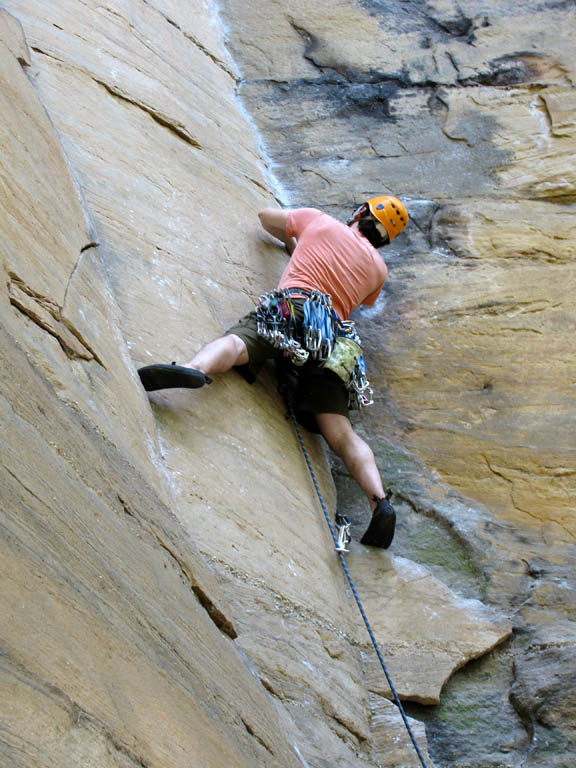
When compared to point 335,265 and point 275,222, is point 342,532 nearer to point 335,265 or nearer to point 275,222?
point 335,265

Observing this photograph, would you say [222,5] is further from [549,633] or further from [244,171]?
[549,633]

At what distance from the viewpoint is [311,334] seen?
3867 millimetres

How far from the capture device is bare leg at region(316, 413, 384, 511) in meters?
3.84

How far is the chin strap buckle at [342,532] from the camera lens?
3656mm

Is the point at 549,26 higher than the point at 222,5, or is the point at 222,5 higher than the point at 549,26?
the point at 222,5

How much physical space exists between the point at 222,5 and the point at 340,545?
4.47 metres

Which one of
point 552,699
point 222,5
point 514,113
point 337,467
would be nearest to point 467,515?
point 337,467

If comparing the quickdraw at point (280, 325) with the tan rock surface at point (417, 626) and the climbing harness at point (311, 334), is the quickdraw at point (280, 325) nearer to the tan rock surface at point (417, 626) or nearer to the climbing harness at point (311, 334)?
the climbing harness at point (311, 334)

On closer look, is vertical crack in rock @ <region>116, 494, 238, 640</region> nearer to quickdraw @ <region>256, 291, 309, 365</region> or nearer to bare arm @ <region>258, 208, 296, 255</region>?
quickdraw @ <region>256, 291, 309, 365</region>

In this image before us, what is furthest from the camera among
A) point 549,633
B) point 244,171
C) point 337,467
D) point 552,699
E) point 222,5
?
point 222,5

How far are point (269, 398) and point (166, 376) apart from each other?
85cm

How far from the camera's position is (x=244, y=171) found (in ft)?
16.5

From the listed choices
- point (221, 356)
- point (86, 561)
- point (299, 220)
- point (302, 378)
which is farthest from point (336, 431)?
point (86, 561)

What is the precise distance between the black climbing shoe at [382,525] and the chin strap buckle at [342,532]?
10 cm
